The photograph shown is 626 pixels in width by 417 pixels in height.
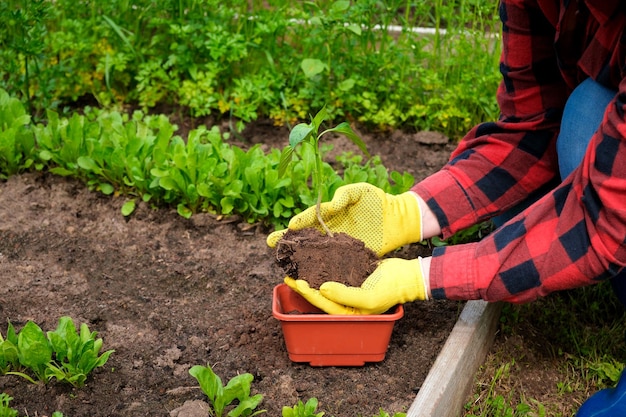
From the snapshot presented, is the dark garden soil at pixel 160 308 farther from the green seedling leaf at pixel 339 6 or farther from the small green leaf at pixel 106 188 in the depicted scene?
the green seedling leaf at pixel 339 6

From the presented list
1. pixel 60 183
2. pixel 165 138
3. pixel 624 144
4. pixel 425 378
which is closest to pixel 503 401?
pixel 425 378

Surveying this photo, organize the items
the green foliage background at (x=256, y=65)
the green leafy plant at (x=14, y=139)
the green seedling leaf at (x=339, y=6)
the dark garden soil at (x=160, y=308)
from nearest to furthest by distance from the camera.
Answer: the dark garden soil at (x=160, y=308)
the green leafy plant at (x=14, y=139)
the green seedling leaf at (x=339, y=6)
the green foliage background at (x=256, y=65)

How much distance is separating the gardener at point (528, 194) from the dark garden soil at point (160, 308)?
24 cm

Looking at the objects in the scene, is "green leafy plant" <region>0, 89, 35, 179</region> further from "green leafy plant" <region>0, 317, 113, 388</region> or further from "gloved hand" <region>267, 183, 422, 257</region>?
"gloved hand" <region>267, 183, 422, 257</region>

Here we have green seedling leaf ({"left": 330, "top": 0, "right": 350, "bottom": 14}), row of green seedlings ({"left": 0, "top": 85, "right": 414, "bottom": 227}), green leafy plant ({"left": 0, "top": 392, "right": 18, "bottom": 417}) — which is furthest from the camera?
green seedling leaf ({"left": 330, "top": 0, "right": 350, "bottom": 14})

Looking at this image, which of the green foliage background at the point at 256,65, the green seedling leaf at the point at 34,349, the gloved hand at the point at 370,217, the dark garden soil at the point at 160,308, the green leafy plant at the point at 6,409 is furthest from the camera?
the green foliage background at the point at 256,65

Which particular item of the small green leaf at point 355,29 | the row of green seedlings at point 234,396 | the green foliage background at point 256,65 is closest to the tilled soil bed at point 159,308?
the row of green seedlings at point 234,396

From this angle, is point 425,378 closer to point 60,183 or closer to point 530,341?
point 530,341

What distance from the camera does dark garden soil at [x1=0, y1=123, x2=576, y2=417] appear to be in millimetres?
2104

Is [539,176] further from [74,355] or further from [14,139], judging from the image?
[14,139]

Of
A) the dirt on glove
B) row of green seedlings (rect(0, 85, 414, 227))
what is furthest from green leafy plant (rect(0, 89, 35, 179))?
the dirt on glove

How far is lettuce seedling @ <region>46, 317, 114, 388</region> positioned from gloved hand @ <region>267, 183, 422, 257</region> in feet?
1.88

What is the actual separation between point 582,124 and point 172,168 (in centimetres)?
140

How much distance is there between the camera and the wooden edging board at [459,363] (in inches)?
81.5
